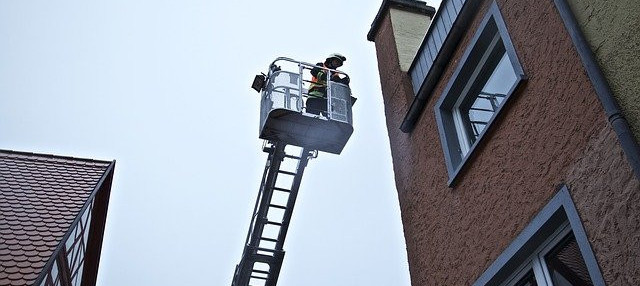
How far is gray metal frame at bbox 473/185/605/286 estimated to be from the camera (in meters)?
3.84

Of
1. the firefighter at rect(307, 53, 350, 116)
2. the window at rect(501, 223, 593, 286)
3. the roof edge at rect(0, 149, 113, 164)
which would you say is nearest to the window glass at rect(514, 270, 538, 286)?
the window at rect(501, 223, 593, 286)

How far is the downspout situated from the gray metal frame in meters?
0.61

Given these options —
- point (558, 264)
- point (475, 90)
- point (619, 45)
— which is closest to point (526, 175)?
point (558, 264)

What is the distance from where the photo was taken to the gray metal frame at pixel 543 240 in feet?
12.6

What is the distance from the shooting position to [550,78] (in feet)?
15.1

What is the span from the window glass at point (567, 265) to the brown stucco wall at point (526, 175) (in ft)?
0.96

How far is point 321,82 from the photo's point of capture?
10711mm

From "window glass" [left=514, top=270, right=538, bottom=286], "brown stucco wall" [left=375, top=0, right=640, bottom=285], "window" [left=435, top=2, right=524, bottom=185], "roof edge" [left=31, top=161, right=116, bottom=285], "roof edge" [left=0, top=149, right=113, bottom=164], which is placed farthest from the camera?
"roof edge" [left=0, top=149, right=113, bottom=164]

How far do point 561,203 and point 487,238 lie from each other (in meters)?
0.99

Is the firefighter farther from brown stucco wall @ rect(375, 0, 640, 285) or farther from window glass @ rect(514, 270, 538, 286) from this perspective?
window glass @ rect(514, 270, 538, 286)

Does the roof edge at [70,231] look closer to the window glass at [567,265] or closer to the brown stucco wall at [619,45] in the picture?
the window glass at [567,265]

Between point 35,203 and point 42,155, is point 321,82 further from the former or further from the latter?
point 42,155

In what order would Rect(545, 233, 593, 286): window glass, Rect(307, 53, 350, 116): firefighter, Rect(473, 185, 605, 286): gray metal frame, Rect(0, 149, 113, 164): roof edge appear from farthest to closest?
Rect(0, 149, 113, 164): roof edge, Rect(307, 53, 350, 116): firefighter, Rect(545, 233, 593, 286): window glass, Rect(473, 185, 605, 286): gray metal frame

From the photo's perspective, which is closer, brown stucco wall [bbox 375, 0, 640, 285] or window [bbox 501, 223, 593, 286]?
brown stucco wall [bbox 375, 0, 640, 285]
